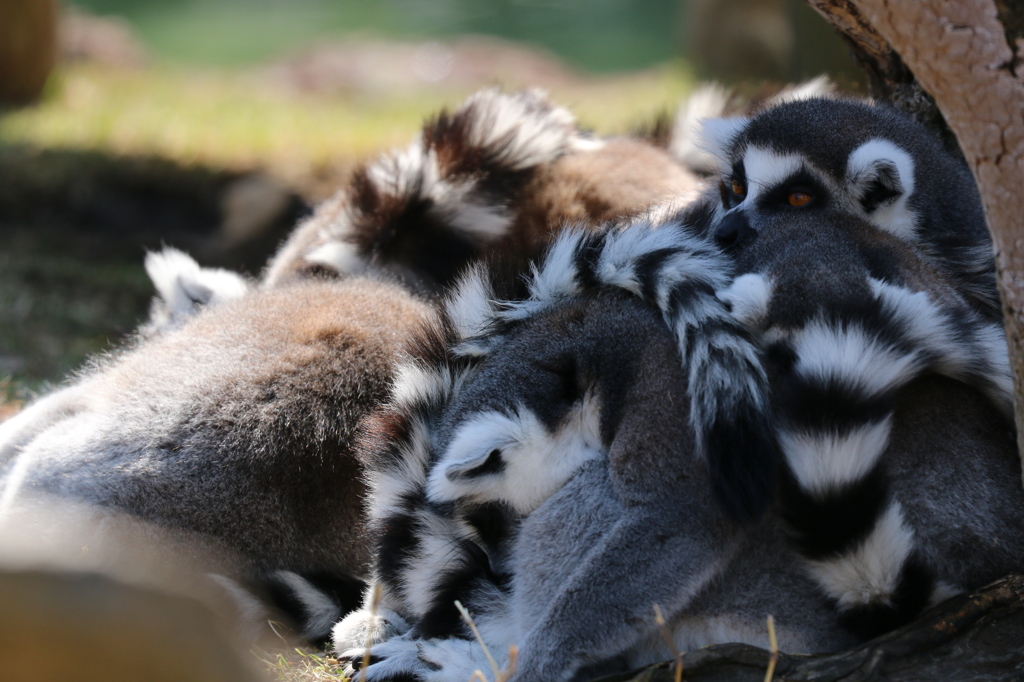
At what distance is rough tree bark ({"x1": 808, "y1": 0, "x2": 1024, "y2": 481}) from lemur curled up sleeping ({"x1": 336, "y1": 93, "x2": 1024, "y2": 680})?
0.31 meters

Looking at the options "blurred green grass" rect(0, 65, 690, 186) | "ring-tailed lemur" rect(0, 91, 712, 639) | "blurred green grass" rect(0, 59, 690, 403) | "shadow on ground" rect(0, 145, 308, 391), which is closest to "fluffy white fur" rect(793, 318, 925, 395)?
"ring-tailed lemur" rect(0, 91, 712, 639)

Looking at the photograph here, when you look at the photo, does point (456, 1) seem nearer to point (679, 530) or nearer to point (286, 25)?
point (286, 25)

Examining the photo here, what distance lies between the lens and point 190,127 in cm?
923

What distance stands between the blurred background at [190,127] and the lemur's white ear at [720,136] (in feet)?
6.70

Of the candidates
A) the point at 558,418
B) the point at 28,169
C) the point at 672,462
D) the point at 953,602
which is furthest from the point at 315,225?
the point at 28,169

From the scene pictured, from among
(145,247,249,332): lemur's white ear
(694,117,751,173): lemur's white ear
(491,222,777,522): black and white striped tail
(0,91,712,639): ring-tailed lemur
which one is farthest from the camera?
(145,247,249,332): lemur's white ear

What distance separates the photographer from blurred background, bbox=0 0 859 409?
24.1ft

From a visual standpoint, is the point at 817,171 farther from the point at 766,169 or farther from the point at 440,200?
the point at 440,200

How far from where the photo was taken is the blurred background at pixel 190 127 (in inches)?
290

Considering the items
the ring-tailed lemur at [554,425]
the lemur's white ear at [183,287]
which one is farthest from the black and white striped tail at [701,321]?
the lemur's white ear at [183,287]

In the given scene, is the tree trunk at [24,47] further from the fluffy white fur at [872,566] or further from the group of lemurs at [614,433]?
the fluffy white fur at [872,566]

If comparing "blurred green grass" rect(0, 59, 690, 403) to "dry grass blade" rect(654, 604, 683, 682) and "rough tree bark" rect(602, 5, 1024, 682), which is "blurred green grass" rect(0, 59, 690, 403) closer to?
"dry grass blade" rect(654, 604, 683, 682)

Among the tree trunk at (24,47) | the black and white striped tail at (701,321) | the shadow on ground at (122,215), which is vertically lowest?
the shadow on ground at (122,215)

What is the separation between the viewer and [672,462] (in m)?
2.41
